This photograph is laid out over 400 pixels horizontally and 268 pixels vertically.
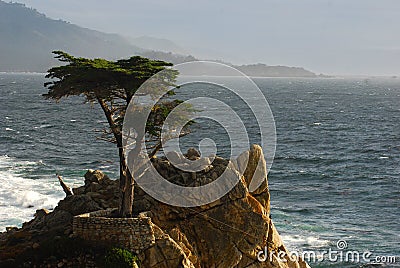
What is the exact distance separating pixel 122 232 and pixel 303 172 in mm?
51133

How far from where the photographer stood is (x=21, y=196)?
52250 mm

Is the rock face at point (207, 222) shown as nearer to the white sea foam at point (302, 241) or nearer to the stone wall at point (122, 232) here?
the stone wall at point (122, 232)

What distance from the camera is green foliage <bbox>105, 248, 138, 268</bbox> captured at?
23141mm

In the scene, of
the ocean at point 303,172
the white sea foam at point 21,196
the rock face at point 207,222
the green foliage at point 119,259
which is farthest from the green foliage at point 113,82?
the white sea foam at point 21,196

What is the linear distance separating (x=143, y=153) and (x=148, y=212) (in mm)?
3147

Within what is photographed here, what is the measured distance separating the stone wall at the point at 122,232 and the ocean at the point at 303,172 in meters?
4.06

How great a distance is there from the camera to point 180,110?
26688 millimetres

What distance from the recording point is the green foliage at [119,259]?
23141 mm

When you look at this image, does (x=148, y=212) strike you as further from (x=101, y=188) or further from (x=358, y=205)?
(x=358, y=205)

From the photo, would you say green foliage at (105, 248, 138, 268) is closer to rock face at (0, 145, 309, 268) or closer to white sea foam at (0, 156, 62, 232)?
rock face at (0, 145, 309, 268)

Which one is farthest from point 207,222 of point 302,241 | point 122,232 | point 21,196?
point 21,196

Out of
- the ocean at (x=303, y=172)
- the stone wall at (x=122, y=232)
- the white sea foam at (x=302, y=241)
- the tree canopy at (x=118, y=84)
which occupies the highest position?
the tree canopy at (x=118, y=84)

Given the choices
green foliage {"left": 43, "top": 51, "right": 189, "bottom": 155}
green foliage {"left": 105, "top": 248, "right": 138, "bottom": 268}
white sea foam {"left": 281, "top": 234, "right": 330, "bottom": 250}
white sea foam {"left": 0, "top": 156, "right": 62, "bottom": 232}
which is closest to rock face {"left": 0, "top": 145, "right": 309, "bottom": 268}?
green foliage {"left": 105, "top": 248, "right": 138, "bottom": 268}

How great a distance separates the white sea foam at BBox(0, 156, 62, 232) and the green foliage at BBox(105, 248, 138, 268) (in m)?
22.7
